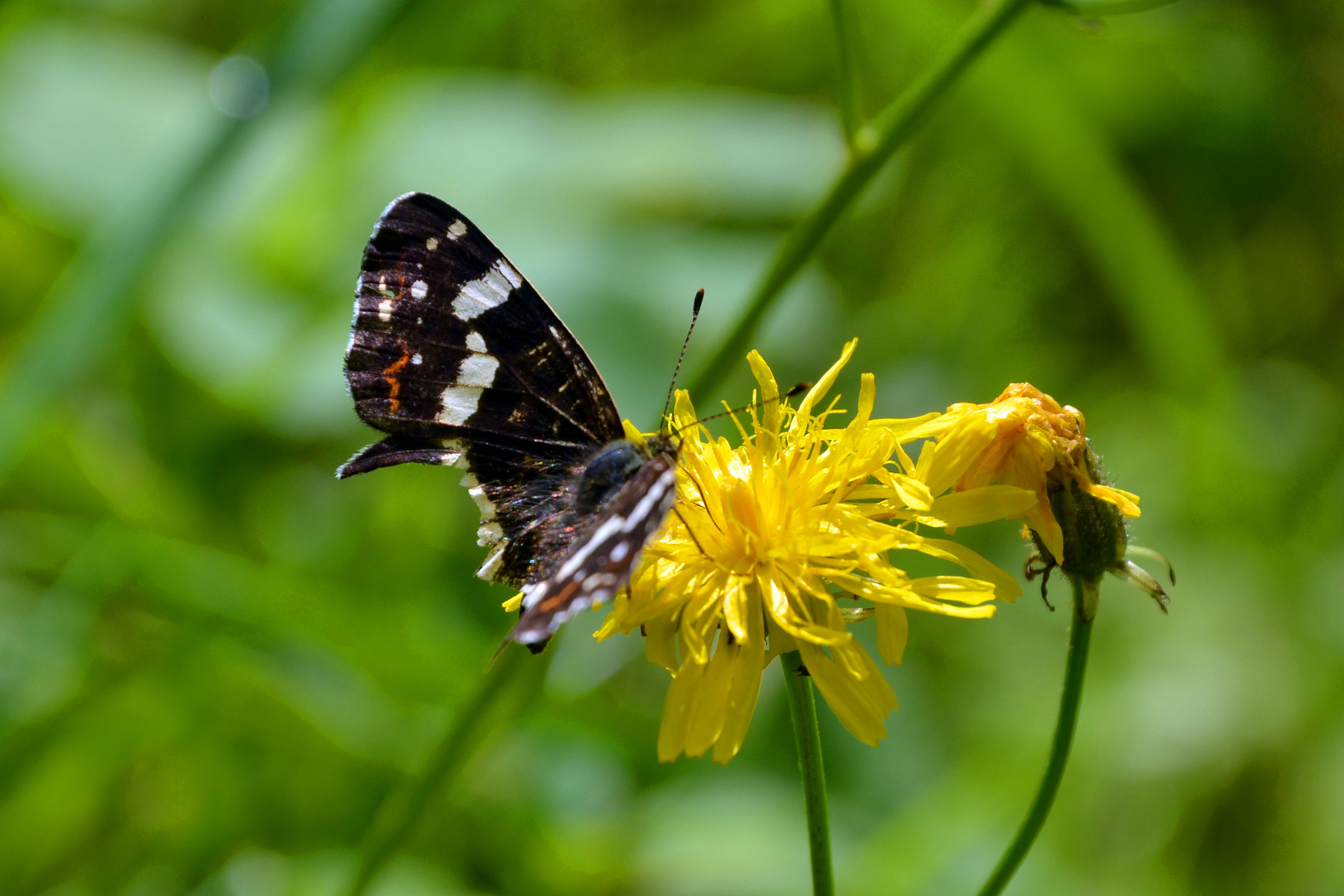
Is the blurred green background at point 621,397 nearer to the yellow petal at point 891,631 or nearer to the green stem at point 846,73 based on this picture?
the green stem at point 846,73

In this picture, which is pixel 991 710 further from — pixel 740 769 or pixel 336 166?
pixel 336 166

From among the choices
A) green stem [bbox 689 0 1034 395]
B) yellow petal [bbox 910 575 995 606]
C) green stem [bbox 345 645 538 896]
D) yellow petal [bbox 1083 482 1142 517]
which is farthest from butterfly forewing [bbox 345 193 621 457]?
yellow petal [bbox 1083 482 1142 517]

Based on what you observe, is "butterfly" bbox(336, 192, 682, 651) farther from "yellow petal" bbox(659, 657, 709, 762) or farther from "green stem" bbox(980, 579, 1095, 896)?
"green stem" bbox(980, 579, 1095, 896)

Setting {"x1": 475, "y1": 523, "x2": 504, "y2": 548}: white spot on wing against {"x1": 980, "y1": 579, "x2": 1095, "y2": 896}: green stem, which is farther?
{"x1": 475, "y1": 523, "x2": 504, "y2": 548}: white spot on wing

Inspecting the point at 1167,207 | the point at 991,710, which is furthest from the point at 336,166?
the point at 1167,207

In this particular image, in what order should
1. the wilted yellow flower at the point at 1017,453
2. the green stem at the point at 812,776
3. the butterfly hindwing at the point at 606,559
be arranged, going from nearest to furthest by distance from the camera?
the butterfly hindwing at the point at 606,559 → the green stem at the point at 812,776 → the wilted yellow flower at the point at 1017,453

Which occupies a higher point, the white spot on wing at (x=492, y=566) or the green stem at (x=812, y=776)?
the white spot on wing at (x=492, y=566)

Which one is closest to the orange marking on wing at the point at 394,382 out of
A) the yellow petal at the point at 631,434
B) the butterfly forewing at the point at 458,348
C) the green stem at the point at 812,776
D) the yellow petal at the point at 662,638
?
the butterfly forewing at the point at 458,348
